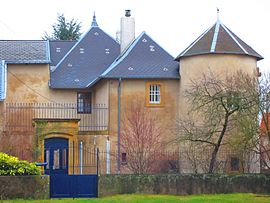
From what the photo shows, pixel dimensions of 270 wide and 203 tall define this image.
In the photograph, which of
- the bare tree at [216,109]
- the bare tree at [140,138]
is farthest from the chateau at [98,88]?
the bare tree at [216,109]

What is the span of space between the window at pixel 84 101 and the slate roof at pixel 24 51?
3631mm

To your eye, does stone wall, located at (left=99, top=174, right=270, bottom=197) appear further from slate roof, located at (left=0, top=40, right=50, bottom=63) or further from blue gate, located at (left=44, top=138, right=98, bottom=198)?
slate roof, located at (left=0, top=40, right=50, bottom=63)

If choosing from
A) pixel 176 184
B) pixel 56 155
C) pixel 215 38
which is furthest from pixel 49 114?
pixel 176 184

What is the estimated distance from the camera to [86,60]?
46.7m

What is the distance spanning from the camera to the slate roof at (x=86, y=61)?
4444cm

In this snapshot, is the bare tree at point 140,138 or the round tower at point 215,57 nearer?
the bare tree at point 140,138

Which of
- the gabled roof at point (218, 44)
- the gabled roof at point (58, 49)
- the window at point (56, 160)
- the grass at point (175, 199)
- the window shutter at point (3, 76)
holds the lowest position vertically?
the grass at point (175, 199)

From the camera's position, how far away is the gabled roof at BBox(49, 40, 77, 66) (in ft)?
159

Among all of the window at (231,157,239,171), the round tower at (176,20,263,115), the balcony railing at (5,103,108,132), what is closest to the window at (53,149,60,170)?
the balcony railing at (5,103,108,132)

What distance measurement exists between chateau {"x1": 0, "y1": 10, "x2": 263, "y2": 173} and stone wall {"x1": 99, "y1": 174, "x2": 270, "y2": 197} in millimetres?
8347

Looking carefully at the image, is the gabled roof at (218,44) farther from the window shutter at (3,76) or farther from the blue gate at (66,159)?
the window shutter at (3,76)

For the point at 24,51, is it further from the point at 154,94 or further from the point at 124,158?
the point at 124,158

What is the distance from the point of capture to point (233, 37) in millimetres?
39781

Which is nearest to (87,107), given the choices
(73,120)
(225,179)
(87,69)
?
(87,69)
